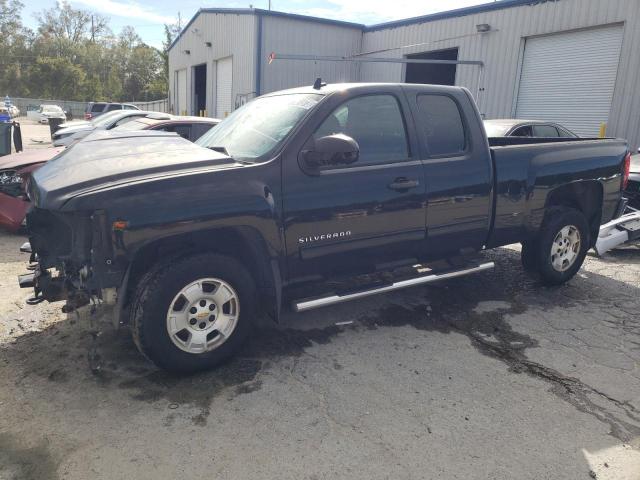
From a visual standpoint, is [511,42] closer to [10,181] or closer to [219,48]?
[10,181]

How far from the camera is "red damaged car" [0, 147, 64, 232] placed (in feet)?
21.5

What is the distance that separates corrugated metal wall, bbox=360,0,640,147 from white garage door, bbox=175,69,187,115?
15752 mm

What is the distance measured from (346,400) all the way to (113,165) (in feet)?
7.09

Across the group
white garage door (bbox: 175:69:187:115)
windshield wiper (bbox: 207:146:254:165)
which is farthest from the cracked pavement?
white garage door (bbox: 175:69:187:115)

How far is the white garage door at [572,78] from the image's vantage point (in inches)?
534

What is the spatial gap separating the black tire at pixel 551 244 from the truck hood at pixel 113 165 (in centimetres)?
335

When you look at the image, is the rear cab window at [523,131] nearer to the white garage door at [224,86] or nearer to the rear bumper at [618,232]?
the rear bumper at [618,232]

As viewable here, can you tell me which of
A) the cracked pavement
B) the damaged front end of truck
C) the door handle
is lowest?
the cracked pavement

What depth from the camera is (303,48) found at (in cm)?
2202

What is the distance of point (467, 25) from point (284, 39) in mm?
7681

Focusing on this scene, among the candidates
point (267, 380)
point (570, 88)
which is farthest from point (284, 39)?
point (267, 380)

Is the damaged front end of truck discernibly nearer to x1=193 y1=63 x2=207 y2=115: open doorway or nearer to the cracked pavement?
the cracked pavement

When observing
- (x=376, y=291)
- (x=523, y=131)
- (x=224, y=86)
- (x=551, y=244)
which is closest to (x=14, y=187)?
(x=376, y=291)

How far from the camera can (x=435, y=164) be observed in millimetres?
4395
